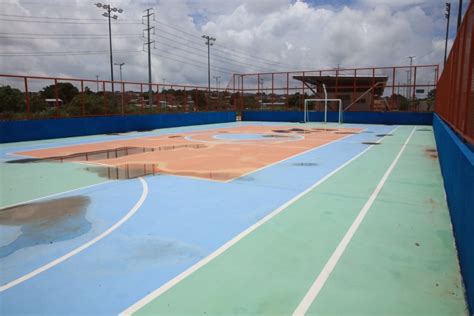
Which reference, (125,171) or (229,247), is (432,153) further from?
(229,247)

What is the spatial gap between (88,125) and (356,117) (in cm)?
2166

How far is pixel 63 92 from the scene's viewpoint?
70.3 ft

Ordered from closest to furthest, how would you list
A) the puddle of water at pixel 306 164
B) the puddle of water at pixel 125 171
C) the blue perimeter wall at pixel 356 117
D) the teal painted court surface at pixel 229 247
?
the teal painted court surface at pixel 229 247 < the puddle of water at pixel 125 171 < the puddle of water at pixel 306 164 < the blue perimeter wall at pixel 356 117

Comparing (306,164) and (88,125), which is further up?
(88,125)

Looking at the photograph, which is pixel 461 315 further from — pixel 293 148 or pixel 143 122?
pixel 143 122

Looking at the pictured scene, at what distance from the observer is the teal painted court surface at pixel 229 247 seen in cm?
361

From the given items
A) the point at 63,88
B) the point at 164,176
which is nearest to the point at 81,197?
the point at 164,176

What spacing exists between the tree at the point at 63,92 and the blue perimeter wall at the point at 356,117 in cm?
1796

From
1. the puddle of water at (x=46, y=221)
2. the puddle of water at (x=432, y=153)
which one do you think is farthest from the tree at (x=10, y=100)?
→ the puddle of water at (x=432, y=153)

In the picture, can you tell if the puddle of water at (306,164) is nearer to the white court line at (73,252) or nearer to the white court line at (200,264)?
the white court line at (200,264)

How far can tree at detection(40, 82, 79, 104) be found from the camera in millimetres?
19570

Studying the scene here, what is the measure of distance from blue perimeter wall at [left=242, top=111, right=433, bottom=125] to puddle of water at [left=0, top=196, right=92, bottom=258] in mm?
27755

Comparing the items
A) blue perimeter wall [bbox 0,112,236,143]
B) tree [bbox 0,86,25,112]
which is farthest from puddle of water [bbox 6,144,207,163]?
tree [bbox 0,86,25,112]

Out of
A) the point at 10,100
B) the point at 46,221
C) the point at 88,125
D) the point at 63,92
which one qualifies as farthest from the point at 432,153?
the point at 10,100
